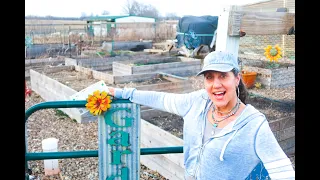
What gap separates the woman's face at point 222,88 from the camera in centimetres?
186

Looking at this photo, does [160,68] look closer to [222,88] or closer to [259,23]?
[259,23]

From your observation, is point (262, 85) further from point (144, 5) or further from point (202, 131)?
point (144, 5)

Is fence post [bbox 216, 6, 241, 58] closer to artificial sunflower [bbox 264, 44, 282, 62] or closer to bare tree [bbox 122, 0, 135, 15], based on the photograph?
artificial sunflower [bbox 264, 44, 282, 62]

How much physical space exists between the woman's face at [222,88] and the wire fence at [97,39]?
7.58 meters

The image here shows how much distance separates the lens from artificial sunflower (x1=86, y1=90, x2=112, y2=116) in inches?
85.8

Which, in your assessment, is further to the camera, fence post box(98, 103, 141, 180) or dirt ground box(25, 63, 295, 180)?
dirt ground box(25, 63, 295, 180)

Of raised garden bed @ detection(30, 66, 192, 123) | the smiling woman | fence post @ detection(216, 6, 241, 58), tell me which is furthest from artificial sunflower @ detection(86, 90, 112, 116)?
raised garden bed @ detection(30, 66, 192, 123)

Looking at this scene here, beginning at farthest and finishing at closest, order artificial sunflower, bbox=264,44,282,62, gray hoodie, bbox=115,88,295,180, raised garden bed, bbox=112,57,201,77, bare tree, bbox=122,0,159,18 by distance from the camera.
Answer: bare tree, bbox=122,0,159,18 → raised garden bed, bbox=112,57,201,77 → artificial sunflower, bbox=264,44,282,62 → gray hoodie, bbox=115,88,295,180

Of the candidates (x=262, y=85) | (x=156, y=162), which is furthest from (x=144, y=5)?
(x=156, y=162)

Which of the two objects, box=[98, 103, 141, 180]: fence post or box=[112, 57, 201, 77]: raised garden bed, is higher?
box=[112, 57, 201, 77]: raised garden bed

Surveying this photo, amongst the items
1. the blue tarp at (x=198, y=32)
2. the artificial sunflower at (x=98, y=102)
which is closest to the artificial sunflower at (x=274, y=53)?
the artificial sunflower at (x=98, y=102)

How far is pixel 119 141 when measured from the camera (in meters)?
2.27

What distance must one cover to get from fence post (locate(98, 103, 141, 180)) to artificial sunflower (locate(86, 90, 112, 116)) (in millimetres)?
58
